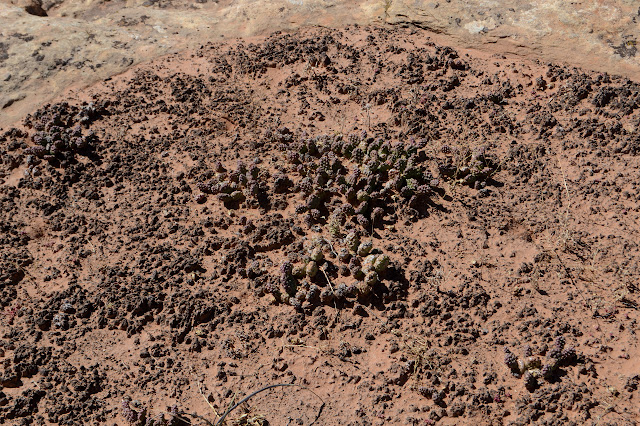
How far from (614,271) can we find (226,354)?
135 inches

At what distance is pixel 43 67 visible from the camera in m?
7.42

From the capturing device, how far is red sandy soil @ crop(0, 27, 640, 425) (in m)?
4.39

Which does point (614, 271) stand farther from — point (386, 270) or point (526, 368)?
point (386, 270)

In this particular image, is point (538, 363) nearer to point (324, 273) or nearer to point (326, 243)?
point (324, 273)

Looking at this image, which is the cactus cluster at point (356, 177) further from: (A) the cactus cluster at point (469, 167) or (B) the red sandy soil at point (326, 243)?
(A) the cactus cluster at point (469, 167)

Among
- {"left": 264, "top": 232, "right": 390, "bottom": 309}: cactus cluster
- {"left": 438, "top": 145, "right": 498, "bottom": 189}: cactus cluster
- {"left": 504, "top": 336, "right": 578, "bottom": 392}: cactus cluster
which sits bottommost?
{"left": 504, "top": 336, "right": 578, "bottom": 392}: cactus cluster

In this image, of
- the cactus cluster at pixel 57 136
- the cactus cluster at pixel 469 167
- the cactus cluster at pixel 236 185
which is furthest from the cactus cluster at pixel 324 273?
the cactus cluster at pixel 57 136

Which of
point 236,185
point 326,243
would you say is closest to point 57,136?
point 236,185

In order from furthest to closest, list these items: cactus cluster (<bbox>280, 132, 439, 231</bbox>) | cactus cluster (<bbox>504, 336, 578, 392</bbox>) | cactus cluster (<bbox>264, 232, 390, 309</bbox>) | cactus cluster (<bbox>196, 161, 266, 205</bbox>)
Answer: cactus cluster (<bbox>196, 161, 266, 205</bbox>)
cactus cluster (<bbox>280, 132, 439, 231</bbox>)
cactus cluster (<bbox>264, 232, 390, 309</bbox>)
cactus cluster (<bbox>504, 336, 578, 392</bbox>)

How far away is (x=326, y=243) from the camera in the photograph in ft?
17.5

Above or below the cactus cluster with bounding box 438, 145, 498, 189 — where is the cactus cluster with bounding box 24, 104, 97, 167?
above

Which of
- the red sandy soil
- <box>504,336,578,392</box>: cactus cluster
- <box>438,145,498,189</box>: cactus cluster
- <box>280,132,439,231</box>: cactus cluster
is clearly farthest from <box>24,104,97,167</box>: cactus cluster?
<box>504,336,578,392</box>: cactus cluster

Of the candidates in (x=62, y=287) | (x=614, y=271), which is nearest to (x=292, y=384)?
(x=62, y=287)

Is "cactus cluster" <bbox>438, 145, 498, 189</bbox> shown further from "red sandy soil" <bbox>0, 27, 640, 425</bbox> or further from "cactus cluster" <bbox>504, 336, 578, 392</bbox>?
"cactus cluster" <bbox>504, 336, 578, 392</bbox>
